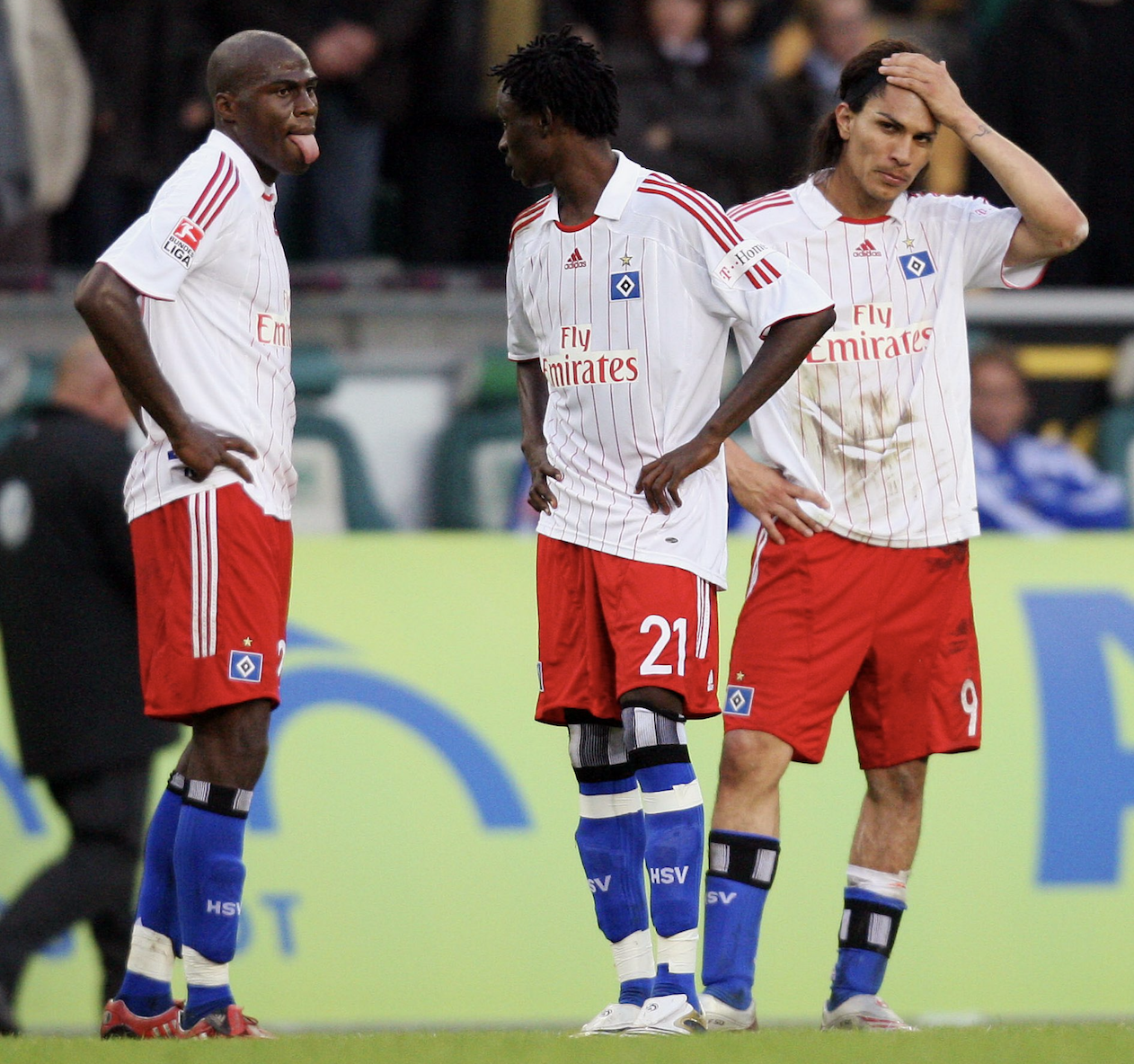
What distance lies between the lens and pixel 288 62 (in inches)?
192

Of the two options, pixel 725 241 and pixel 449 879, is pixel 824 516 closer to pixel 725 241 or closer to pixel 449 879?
pixel 725 241

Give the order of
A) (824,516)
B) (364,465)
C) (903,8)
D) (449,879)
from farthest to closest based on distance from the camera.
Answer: (903,8) → (364,465) → (449,879) → (824,516)

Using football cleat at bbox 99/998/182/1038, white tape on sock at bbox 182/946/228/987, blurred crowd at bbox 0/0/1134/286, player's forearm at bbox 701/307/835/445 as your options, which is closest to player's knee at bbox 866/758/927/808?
player's forearm at bbox 701/307/835/445

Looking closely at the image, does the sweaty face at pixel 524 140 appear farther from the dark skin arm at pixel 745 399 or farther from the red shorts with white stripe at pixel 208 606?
the red shorts with white stripe at pixel 208 606

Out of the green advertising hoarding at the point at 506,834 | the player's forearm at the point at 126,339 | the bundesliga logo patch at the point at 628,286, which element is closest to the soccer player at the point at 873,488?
the bundesliga logo patch at the point at 628,286

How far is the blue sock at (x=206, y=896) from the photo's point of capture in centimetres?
469

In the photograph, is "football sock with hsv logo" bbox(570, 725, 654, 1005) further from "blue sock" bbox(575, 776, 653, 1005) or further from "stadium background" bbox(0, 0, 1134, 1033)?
"stadium background" bbox(0, 0, 1134, 1033)

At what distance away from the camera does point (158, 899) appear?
4.88 metres

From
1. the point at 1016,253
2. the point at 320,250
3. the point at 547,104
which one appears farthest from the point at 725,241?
the point at 320,250

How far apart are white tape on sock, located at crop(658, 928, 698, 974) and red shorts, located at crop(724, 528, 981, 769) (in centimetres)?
66

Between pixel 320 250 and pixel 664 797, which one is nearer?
pixel 664 797

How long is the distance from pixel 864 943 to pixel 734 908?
1.34 feet

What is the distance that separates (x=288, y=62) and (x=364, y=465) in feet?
11.9

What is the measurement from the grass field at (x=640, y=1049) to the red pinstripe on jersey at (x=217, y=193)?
1.77 m
